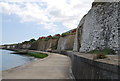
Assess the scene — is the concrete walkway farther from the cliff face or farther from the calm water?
the calm water

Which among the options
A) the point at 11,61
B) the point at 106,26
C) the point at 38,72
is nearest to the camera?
the point at 38,72

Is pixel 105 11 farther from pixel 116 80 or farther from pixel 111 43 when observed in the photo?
pixel 116 80

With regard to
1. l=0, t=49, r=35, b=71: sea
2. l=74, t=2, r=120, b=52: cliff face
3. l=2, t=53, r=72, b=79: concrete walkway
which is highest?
l=74, t=2, r=120, b=52: cliff face

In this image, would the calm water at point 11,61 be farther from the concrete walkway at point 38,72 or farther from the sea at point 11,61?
the concrete walkway at point 38,72

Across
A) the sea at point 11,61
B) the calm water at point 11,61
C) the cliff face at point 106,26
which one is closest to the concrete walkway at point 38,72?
the cliff face at point 106,26

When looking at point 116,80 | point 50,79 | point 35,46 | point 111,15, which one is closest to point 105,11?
point 111,15

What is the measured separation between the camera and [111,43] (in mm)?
11281

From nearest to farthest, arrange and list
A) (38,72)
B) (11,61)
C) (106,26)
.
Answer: (38,72) → (106,26) → (11,61)

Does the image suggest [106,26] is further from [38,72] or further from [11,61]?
[11,61]

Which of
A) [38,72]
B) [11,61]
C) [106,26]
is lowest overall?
[11,61]

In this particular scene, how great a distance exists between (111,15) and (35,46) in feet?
258

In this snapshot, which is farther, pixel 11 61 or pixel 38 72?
pixel 11 61

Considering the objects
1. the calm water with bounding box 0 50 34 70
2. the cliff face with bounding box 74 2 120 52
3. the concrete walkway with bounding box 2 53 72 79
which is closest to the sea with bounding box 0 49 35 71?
Answer: the calm water with bounding box 0 50 34 70

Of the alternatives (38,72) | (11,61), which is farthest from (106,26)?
(11,61)
